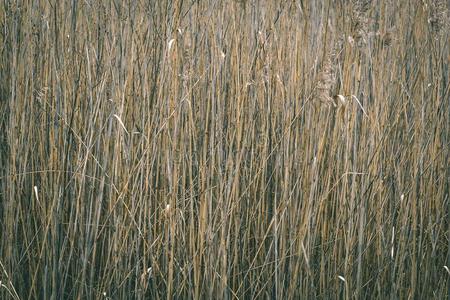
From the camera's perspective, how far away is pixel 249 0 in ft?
8.64

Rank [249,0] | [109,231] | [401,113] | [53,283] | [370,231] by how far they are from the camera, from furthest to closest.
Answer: [249,0] → [401,113] → [370,231] → [109,231] → [53,283]

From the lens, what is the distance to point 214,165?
2053 millimetres

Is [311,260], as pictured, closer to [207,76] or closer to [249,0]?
[207,76]

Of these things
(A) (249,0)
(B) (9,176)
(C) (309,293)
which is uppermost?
(A) (249,0)

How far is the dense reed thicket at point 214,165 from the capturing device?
6.53 feet

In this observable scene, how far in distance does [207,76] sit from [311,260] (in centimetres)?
68

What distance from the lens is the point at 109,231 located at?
2.06 m

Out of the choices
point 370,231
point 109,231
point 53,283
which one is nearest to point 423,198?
point 370,231

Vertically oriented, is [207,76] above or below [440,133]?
above

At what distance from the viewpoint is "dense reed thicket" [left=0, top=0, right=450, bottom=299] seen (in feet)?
6.53

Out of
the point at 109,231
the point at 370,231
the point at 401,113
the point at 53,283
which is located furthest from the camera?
the point at 401,113

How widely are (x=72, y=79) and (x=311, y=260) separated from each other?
3.08 ft

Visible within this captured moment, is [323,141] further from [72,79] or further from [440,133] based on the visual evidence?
[72,79]

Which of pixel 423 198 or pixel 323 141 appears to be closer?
pixel 323 141
